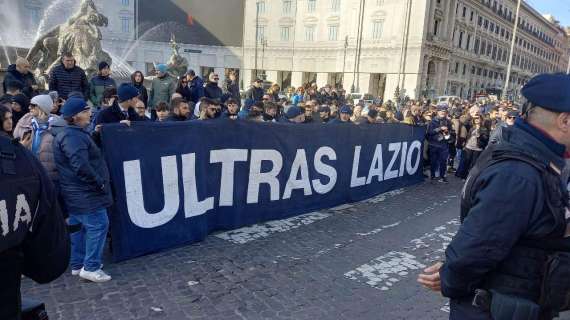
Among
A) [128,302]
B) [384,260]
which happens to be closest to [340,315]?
[384,260]

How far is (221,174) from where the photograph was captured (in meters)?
5.86

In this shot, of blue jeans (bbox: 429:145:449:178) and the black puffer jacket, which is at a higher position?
the black puffer jacket

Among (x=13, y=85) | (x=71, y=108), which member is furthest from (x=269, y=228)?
(x=13, y=85)

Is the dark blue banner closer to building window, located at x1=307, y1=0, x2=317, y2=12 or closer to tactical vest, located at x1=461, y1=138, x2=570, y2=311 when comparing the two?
tactical vest, located at x1=461, y1=138, x2=570, y2=311

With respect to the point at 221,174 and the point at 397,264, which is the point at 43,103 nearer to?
the point at 221,174

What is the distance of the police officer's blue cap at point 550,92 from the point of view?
6.37 ft

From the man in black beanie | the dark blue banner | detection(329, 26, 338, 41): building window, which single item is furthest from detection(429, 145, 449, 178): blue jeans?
detection(329, 26, 338, 41): building window

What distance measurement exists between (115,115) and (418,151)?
7.33 m

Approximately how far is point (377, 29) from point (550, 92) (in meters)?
55.2

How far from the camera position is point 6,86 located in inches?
273

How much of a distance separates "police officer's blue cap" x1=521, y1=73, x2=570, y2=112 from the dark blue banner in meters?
4.10

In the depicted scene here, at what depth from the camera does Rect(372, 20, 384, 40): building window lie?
53375 mm

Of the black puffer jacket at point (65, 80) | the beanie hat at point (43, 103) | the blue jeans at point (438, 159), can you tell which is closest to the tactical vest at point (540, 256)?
the beanie hat at point (43, 103)

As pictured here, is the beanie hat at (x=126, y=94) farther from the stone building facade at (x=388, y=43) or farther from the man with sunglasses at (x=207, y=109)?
the stone building facade at (x=388, y=43)
